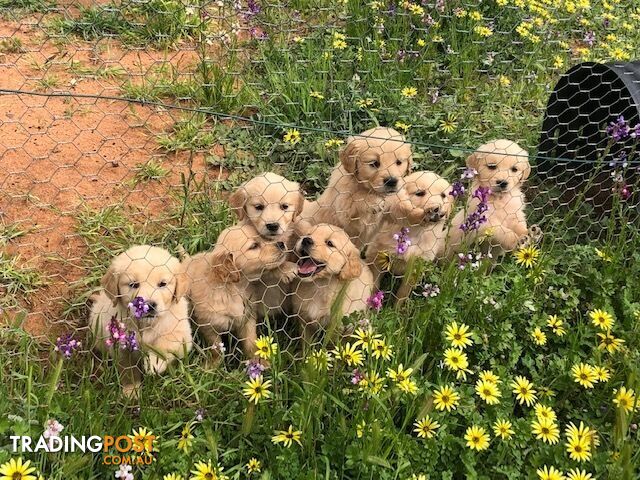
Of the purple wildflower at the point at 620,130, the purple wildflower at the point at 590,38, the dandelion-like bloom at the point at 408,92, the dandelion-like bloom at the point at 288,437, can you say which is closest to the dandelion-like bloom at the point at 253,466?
the dandelion-like bloom at the point at 288,437

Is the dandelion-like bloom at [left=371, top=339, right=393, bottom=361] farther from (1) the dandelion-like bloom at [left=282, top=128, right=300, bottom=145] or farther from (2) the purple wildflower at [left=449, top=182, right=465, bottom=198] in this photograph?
(1) the dandelion-like bloom at [left=282, top=128, right=300, bottom=145]

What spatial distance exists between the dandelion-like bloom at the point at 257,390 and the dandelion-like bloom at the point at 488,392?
2.13 ft

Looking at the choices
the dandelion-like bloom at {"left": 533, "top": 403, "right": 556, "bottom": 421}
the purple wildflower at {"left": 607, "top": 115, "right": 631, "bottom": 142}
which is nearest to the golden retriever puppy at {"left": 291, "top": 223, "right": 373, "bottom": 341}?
the dandelion-like bloom at {"left": 533, "top": 403, "right": 556, "bottom": 421}

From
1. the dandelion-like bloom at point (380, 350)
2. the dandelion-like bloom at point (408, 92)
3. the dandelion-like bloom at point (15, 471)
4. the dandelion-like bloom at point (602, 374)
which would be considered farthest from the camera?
the dandelion-like bloom at point (408, 92)

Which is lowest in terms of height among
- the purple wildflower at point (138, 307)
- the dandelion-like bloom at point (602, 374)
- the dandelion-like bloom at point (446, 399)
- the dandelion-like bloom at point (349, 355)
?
the dandelion-like bloom at point (602, 374)

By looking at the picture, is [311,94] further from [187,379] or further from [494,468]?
[494,468]

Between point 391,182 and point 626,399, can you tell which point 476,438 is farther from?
point 391,182

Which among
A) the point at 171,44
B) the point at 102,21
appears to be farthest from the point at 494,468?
the point at 102,21

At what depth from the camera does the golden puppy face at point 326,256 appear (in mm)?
2424

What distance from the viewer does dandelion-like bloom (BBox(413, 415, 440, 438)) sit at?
198 centimetres

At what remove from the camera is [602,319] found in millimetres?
2412

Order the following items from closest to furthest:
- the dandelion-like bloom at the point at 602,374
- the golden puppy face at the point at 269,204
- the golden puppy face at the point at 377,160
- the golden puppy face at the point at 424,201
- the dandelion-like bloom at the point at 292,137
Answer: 1. the dandelion-like bloom at the point at 602,374
2. the golden puppy face at the point at 269,204
3. the golden puppy face at the point at 424,201
4. the golden puppy face at the point at 377,160
5. the dandelion-like bloom at the point at 292,137

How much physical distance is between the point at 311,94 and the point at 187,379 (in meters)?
1.74

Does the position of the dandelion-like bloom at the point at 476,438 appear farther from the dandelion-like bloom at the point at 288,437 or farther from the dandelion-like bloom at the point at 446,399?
the dandelion-like bloom at the point at 288,437
